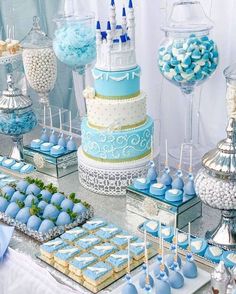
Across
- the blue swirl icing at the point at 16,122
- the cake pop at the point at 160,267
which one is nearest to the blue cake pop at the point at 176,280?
the cake pop at the point at 160,267

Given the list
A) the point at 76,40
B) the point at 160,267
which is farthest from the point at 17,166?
the point at 160,267

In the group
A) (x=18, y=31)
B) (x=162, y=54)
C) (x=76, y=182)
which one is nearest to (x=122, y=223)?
(x=76, y=182)

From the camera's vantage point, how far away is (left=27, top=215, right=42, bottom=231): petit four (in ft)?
4.99

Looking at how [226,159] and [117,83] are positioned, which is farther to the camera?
[117,83]

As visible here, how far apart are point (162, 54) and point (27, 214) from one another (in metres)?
0.63

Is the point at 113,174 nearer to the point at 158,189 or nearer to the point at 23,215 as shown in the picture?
the point at 158,189

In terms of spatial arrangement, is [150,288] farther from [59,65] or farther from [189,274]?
[59,65]

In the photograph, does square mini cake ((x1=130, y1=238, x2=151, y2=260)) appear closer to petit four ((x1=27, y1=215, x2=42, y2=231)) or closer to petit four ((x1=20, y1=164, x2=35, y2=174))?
petit four ((x1=27, y1=215, x2=42, y2=231))

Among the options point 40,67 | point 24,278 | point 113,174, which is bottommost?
point 24,278

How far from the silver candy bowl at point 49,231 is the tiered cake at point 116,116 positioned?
0.17 m

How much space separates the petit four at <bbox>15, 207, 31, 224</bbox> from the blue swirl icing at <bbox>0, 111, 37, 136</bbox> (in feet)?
1.65

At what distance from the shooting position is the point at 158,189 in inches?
61.4

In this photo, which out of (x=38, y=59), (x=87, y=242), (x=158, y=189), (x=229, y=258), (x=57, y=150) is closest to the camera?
(x=229, y=258)

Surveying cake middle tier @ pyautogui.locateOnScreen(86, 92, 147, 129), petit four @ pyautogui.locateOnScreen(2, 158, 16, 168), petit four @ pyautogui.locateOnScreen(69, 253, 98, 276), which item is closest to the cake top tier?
cake middle tier @ pyautogui.locateOnScreen(86, 92, 147, 129)
